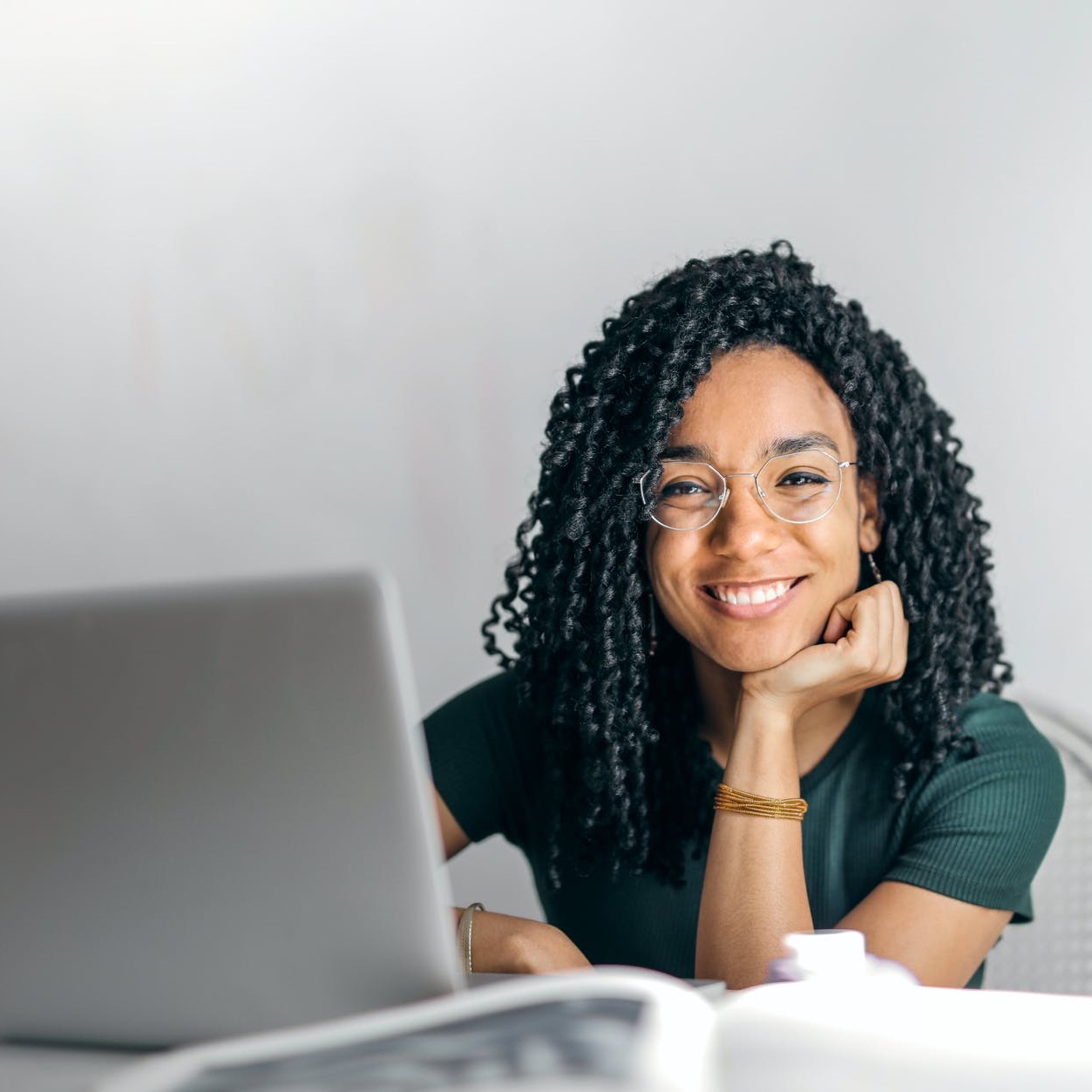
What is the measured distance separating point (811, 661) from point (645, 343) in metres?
0.41

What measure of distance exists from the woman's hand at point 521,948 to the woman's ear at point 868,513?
62 cm

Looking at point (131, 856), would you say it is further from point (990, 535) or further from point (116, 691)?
point (990, 535)

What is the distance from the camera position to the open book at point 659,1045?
564mm

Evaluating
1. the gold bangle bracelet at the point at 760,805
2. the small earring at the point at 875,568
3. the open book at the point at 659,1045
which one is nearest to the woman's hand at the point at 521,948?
the gold bangle bracelet at the point at 760,805

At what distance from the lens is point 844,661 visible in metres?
1.40

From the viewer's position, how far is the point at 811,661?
1.41m

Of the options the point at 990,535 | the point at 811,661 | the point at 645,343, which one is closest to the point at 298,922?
the point at 811,661

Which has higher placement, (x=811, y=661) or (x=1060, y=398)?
(x=1060, y=398)

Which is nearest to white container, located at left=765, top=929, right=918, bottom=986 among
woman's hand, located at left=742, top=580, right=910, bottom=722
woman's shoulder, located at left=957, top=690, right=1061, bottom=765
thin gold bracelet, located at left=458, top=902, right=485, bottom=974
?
thin gold bracelet, located at left=458, top=902, right=485, bottom=974

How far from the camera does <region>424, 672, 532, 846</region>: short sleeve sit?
1.63 m

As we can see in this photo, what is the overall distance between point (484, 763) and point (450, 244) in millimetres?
1154

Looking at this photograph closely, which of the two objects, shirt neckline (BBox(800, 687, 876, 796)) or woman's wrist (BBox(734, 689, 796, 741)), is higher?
woman's wrist (BBox(734, 689, 796, 741))

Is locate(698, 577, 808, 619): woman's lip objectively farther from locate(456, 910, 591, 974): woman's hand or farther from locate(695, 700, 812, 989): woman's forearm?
locate(456, 910, 591, 974): woman's hand

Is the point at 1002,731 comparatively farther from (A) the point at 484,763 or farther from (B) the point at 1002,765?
(A) the point at 484,763
